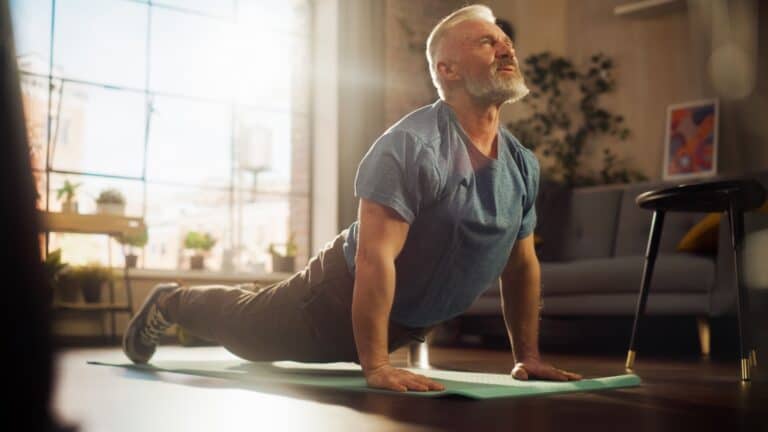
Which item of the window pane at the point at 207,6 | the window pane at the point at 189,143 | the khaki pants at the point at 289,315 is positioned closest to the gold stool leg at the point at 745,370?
the khaki pants at the point at 289,315

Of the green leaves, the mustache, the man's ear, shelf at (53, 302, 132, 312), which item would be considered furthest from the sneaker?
the green leaves

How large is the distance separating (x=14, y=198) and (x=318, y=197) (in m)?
5.45

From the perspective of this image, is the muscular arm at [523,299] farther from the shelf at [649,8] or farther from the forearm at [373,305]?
the shelf at [649,8]

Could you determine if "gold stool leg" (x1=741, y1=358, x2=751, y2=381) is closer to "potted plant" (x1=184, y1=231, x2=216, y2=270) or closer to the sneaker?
the sneaker

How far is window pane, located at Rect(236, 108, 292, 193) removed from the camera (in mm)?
5684

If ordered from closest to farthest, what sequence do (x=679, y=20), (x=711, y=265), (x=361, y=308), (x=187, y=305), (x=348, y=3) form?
(x=361, y=308)
(x=187, y=305)
(x=711, y=265)
(x=679, y=20)
(x=348, y=3)

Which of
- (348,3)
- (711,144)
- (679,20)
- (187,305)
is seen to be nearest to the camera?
(187,305)

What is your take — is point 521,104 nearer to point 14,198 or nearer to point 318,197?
point 318,197

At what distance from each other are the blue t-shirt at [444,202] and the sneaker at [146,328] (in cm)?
75

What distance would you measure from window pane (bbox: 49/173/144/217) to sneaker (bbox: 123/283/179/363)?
8.79 feet

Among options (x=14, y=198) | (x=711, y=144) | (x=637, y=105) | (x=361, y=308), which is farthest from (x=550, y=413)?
(x=637, y=105)

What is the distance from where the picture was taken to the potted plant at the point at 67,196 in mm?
4820

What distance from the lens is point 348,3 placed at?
589 centimetres

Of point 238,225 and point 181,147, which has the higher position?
point 181,147
